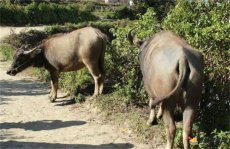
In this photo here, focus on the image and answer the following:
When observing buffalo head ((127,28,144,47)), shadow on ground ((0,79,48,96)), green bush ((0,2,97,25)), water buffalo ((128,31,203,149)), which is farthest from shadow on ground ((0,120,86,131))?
green bush ((0,2,97,25))

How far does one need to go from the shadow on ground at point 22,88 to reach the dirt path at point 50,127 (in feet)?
0.26

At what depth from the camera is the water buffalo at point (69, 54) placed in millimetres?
9391

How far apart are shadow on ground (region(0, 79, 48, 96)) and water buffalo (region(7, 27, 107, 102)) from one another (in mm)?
1018

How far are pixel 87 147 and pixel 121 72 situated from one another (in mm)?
3100

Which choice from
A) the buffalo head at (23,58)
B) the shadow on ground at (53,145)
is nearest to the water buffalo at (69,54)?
the buffalo head at (23,58)

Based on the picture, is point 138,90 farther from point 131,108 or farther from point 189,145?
point 189,145

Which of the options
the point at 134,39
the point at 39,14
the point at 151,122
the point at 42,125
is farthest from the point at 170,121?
the point at 39,14

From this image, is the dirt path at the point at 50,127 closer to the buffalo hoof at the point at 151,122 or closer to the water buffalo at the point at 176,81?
the buffalo hoof at the point at 151,122

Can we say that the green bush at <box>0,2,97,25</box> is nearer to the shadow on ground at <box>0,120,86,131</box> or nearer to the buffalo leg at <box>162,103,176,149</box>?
the shadow on ground at <box>0,120,86,131</box>

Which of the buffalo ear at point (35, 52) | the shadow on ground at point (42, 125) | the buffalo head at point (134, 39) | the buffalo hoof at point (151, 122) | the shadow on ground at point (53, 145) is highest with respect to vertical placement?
the buffalo head at point (134, 39)

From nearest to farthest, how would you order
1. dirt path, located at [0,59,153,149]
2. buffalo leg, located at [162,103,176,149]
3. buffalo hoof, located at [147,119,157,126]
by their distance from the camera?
buffalo leg, located at [162,103,176,149] → dirt path, located at [0,59,153,149] → buffalo hoof, located at [147,119,157,126]

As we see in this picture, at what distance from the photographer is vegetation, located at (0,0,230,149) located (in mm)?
7105

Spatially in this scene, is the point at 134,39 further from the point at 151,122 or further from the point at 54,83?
the point at 54,83

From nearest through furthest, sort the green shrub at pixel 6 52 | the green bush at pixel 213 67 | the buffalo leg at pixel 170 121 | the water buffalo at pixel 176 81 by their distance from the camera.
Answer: the water buffalo at pixel 176 81
the buffalo leg at pixel 170 121
the green bush at pixel 213 67
the green shrub at pixel 6 52
